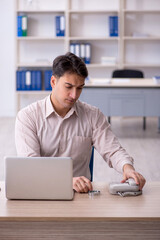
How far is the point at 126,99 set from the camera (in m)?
6.33

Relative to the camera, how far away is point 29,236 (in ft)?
6.68

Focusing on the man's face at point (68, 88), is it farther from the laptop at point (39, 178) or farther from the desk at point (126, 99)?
the desk at point (126, 99)

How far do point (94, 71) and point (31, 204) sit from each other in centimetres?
607

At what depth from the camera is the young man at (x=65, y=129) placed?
2.44 m

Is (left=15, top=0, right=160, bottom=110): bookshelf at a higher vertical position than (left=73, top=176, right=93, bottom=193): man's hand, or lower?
higher

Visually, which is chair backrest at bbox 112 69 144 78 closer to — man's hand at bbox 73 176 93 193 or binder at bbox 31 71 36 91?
binder at bbox 31 71 36 91

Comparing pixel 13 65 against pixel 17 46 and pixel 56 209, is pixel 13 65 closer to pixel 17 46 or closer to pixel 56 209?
pixel 17 46

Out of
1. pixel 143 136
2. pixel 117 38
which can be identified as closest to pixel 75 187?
pixel 143 136

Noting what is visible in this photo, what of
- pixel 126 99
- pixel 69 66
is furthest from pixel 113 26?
pixel 69 66

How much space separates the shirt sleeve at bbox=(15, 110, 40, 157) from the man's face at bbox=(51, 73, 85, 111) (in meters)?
0.20

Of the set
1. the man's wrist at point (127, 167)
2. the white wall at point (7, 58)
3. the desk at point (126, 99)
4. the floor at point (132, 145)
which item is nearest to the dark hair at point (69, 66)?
the man's wrist at point (127, 167)

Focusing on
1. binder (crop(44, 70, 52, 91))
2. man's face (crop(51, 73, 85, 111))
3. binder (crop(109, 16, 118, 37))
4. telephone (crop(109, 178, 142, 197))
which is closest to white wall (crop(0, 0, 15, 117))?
binder (crop(44, 70, 52, 91))

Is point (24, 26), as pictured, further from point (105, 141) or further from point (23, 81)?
point (105, 141)

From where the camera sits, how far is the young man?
2.44 m
